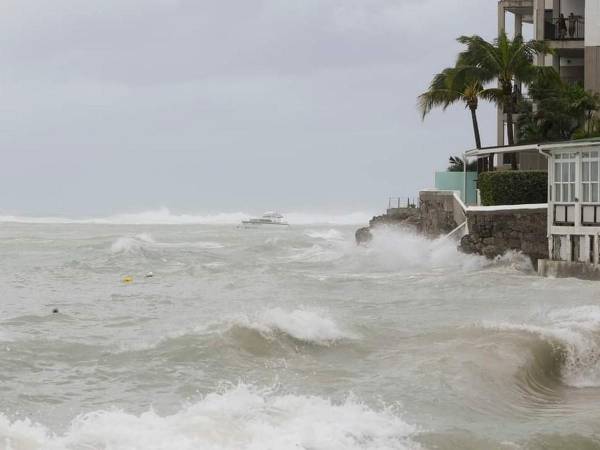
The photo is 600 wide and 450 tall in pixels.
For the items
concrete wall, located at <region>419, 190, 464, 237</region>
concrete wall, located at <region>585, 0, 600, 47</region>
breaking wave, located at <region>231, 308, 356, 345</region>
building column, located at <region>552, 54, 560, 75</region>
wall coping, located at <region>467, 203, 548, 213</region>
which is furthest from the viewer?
building column, located at <region>552, 54, 560, 75</region>

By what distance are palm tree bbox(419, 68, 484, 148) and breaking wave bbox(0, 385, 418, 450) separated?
115 ft

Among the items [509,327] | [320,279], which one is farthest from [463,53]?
[509,327]

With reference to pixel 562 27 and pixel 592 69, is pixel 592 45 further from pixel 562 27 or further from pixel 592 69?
pixel 562 27

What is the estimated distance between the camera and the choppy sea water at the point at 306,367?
11.5 m

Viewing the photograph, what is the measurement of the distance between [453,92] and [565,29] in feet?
17.7

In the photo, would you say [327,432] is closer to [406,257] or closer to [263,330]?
[263,330]

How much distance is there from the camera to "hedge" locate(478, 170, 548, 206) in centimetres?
3466

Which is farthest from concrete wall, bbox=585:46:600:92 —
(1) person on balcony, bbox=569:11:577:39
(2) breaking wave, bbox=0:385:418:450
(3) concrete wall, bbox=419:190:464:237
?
(2) breaking wave, bbox=0:385:418:450

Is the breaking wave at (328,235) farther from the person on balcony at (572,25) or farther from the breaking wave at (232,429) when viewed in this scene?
the breaking wave at (232,429)

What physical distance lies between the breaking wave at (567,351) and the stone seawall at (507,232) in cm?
1429

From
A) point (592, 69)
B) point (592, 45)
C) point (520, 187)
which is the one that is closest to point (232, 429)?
point (520, 187)

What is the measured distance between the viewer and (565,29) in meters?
46.5

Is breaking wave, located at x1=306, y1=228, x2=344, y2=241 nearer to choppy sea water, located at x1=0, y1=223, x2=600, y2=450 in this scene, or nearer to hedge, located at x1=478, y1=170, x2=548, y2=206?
hedge, located at x1=478, y1=170, x2=548, y2=206

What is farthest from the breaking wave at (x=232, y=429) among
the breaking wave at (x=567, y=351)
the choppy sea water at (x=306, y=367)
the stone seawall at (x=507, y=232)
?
the stone seawall at (x=507, y=232)
